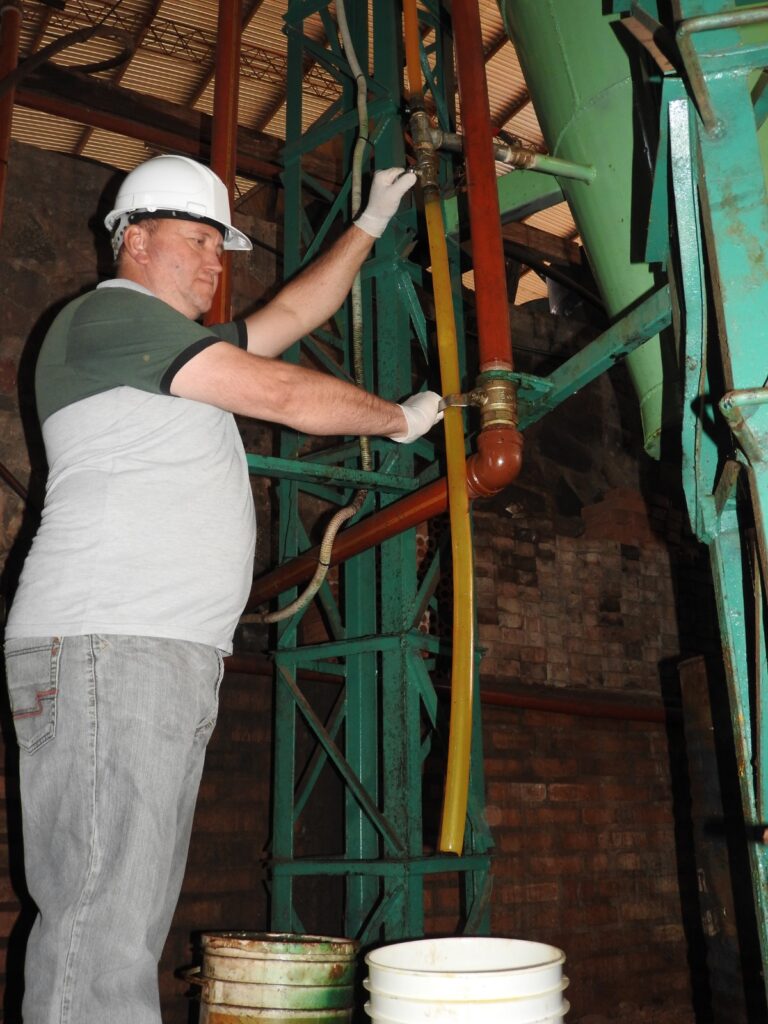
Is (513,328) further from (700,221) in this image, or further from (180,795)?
(180,795)

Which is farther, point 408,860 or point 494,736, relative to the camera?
point 494,736

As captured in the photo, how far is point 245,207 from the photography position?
251 inches

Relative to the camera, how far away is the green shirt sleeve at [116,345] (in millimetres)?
1865

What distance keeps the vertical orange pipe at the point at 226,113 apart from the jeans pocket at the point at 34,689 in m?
1.46

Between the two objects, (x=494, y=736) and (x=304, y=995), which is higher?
(x=494, y=736)

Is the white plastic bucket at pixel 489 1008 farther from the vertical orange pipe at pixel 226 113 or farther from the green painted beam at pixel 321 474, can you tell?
the vertical orange pipe at pixel 226 113

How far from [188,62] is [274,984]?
844 centimetres

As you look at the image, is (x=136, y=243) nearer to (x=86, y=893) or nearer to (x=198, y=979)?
(x=86, y=893)

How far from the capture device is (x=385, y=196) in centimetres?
284

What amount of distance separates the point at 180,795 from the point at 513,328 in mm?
4763

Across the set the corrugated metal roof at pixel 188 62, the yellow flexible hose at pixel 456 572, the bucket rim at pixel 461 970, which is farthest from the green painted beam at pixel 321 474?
the corrugated metal roof at pixel 188 62

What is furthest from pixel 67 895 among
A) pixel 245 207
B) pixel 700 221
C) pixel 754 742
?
pixel 245 207

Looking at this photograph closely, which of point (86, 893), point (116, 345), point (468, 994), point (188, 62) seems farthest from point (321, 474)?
point (188, 62)

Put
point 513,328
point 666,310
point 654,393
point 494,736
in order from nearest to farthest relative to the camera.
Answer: point 666,310 → point 654,393 → point 494,736 → point 513,328
